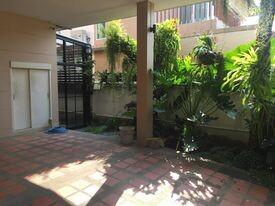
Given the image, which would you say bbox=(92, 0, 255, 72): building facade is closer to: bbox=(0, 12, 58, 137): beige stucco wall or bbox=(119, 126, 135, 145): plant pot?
bbox=(0, 12, 58, 137): beige stucco wall

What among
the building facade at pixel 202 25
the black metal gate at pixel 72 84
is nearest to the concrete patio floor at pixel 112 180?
the black metal gate at pixel 72 84

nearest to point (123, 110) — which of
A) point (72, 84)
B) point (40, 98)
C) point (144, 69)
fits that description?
point (72, 84)

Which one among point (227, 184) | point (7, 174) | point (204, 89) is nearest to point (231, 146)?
point (204, 89)

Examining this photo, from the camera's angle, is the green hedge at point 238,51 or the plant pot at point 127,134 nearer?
the green hedge at point 238,51

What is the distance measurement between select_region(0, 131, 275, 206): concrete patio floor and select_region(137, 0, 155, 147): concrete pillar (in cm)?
57

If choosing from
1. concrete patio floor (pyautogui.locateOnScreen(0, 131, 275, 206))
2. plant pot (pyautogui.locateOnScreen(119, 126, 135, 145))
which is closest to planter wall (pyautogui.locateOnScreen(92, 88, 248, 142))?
plant pot (pyautogui.locateOnScreen(119, 126, 135, 145))

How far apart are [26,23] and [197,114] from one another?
5.03m

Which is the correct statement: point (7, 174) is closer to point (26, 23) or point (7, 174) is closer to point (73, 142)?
point (73, 142)

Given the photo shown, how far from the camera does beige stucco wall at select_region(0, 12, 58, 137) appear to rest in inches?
229

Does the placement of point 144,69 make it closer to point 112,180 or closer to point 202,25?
point 112,180

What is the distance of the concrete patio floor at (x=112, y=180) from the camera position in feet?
9.69

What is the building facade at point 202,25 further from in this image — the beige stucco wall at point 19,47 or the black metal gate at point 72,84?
the beige stucco wall at point 19,47

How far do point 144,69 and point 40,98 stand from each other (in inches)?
133

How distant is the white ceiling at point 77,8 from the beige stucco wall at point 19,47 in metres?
0.25
